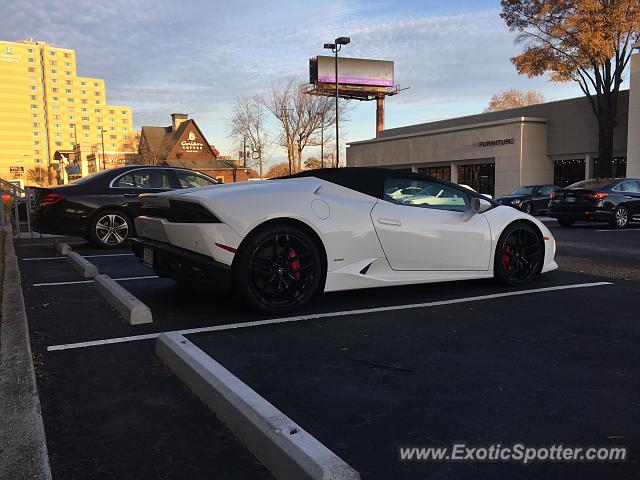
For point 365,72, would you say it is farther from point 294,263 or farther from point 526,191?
point 294,263

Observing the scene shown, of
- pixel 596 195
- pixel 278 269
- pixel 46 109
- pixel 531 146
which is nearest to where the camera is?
pixel 278 269

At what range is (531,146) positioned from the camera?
32594mm

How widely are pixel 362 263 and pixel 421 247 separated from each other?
0.67 m

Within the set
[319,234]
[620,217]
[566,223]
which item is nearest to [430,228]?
[319,234]

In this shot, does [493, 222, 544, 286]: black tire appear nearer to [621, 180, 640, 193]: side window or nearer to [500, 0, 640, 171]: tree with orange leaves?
[621, 180, 640, 193]: side window

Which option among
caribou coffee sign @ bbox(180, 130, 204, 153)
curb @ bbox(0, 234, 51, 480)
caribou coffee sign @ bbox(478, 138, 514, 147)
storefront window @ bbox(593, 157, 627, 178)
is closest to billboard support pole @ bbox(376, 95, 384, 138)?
caribou coffee sign @ bbox(180, 130, 204, 153)

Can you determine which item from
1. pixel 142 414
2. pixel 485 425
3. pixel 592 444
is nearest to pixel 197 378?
pixel 142 414

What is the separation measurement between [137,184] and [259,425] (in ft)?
26.5

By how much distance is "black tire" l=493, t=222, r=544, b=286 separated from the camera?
5730mm

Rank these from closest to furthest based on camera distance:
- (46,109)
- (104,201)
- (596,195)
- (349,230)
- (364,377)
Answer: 1. (364,377)
2. (349,230)
3. (104,201)
4. (596,195)
5. (46,109)

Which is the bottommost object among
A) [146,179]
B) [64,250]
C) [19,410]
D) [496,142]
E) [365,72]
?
[19,410]

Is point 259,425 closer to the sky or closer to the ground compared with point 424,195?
closer to the ground

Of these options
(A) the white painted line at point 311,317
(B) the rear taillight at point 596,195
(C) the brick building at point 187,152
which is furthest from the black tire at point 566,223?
(C) the brick building at point 187,152

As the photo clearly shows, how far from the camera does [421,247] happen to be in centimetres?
512
